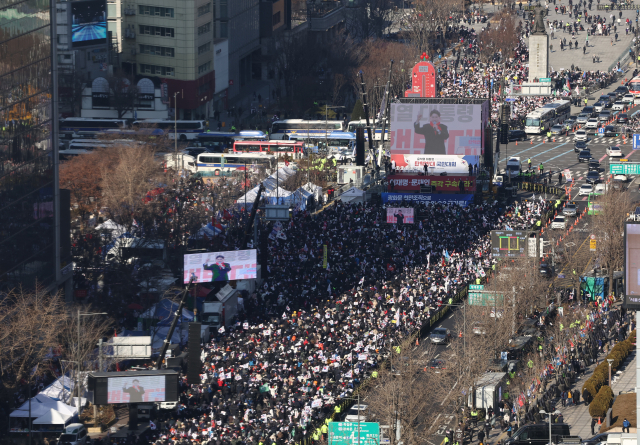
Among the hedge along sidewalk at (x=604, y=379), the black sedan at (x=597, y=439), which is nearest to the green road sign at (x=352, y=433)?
the black sedan at (x=597, y=439)

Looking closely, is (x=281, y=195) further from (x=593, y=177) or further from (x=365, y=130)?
(x=365, y=130)

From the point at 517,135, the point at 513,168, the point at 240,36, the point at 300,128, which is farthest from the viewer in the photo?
the point at 240,36

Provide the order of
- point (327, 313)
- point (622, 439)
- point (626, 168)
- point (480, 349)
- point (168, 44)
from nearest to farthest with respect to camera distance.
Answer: point (622, 439), point (480, 349), point (327, 313), point (626, 168), point (168, 44)

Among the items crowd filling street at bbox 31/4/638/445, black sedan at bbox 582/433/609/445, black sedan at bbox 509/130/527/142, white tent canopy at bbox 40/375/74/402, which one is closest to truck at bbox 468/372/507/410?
crowd filling street at bbox 31/4/638/445

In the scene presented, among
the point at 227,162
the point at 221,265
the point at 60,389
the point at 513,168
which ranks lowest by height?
the point at 60,389

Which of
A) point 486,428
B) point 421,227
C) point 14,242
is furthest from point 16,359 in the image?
point 421,227

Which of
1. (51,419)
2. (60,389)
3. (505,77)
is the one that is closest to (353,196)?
(60,389)

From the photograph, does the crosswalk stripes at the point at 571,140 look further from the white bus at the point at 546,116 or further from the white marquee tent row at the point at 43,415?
the white marquee tent row at the point at 43,415
